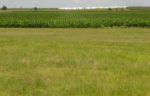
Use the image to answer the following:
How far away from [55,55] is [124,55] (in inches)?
117

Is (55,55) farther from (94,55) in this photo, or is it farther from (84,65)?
(84,65)

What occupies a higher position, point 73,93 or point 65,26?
point 73,93

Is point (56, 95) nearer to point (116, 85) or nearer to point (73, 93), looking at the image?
point (73, 93)

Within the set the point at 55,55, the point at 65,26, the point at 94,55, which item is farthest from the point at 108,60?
the point at 65,26

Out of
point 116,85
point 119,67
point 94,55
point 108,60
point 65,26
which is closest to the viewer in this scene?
point 116,85

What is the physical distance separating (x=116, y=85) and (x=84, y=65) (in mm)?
2815

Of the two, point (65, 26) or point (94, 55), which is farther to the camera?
point (65, 26)

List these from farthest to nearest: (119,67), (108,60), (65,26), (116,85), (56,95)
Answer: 1. (65,26)
2. (108,60)
3. (119,67)
4. (116,85)
5. (56,95)

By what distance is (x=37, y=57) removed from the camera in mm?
11461

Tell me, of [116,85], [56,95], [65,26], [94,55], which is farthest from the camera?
[65,26]

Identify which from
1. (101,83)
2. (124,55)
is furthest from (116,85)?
(124,55)

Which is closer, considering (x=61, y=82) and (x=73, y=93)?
(x=73, y=93)

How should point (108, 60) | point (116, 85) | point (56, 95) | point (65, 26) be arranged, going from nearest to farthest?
point (56, 95), point (116, 85), point (108, 60), point (65, 26)

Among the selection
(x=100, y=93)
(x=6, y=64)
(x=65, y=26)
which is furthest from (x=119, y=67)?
(x=65, y=26)
